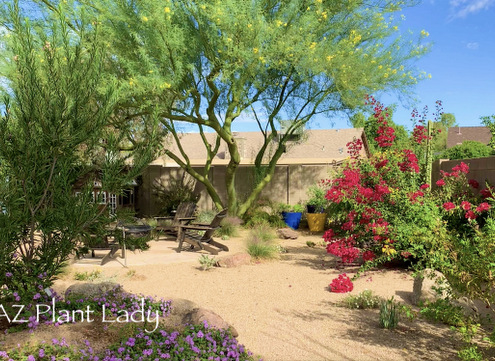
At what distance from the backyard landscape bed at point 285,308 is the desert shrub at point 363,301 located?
12cm

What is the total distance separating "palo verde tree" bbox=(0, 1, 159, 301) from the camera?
321 cm

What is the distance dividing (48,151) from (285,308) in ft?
10.2

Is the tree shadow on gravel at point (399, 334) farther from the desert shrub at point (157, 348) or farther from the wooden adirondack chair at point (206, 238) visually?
the wooden adirondack chair at point (206, 238)

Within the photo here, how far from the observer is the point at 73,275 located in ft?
20.1

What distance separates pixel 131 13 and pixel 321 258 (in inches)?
303

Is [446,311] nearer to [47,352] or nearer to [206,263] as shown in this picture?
[47,352]

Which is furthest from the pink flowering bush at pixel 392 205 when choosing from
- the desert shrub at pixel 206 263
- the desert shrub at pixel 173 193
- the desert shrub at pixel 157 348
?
the desert shrub at pixel 173 193

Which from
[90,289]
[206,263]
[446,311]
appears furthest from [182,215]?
[446,311]

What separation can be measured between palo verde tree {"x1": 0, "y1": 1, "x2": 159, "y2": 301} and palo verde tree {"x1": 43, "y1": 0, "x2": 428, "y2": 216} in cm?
639

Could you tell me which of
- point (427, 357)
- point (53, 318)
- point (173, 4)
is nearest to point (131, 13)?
point (173, 4)

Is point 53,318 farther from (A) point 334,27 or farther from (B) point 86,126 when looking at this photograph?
(A) point 334,27

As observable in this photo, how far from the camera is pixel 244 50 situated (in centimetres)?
1026

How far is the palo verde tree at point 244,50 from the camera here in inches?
396

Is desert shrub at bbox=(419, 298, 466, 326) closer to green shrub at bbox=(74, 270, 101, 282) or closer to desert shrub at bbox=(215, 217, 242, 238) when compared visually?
green shrub at bbox=(74, 270, 101, 282)
